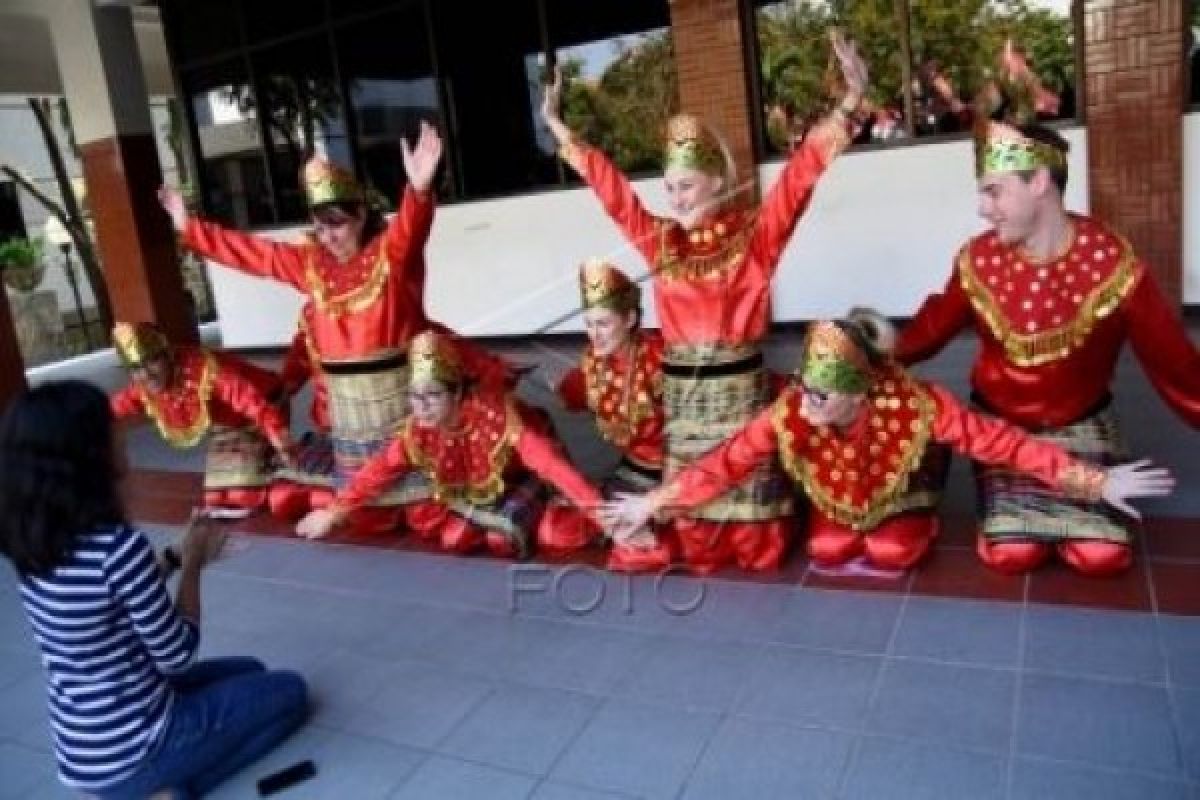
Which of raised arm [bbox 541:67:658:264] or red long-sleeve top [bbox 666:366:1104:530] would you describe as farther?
raised arm [bbox 541:67:658:264]

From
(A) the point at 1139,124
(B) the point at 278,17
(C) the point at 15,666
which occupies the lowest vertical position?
(C) the point at 15,666

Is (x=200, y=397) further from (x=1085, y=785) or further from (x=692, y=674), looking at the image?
(x=1085, y=785)

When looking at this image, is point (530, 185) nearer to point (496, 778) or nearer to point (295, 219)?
point (295, 219)

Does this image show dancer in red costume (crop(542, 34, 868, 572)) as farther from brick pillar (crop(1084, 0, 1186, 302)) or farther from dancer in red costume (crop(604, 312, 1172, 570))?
brick pillar (crop(1084, 0, 1186, 302))

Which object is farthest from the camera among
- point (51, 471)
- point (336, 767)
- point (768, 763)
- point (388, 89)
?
point (388, 89)

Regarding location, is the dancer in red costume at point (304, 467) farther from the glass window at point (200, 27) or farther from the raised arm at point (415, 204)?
the glass window at point (200, 27)

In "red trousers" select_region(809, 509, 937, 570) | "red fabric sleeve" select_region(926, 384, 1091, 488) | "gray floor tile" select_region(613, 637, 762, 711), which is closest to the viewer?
"gray floor tile" select_region(613, 637, 762, 711)

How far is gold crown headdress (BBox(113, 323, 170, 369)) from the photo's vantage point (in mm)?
3775

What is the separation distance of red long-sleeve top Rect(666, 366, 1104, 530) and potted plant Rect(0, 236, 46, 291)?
12633 mm

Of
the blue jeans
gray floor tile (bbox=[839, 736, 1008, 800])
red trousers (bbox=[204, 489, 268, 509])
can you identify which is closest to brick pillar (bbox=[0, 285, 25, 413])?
red trousers (bbox=[204, 489, 268, 509])

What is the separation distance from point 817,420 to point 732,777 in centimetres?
95

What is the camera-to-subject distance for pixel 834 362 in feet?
8.05

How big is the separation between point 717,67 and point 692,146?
11.6 ft

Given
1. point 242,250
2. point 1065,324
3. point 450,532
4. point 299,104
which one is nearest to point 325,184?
point 242,250
